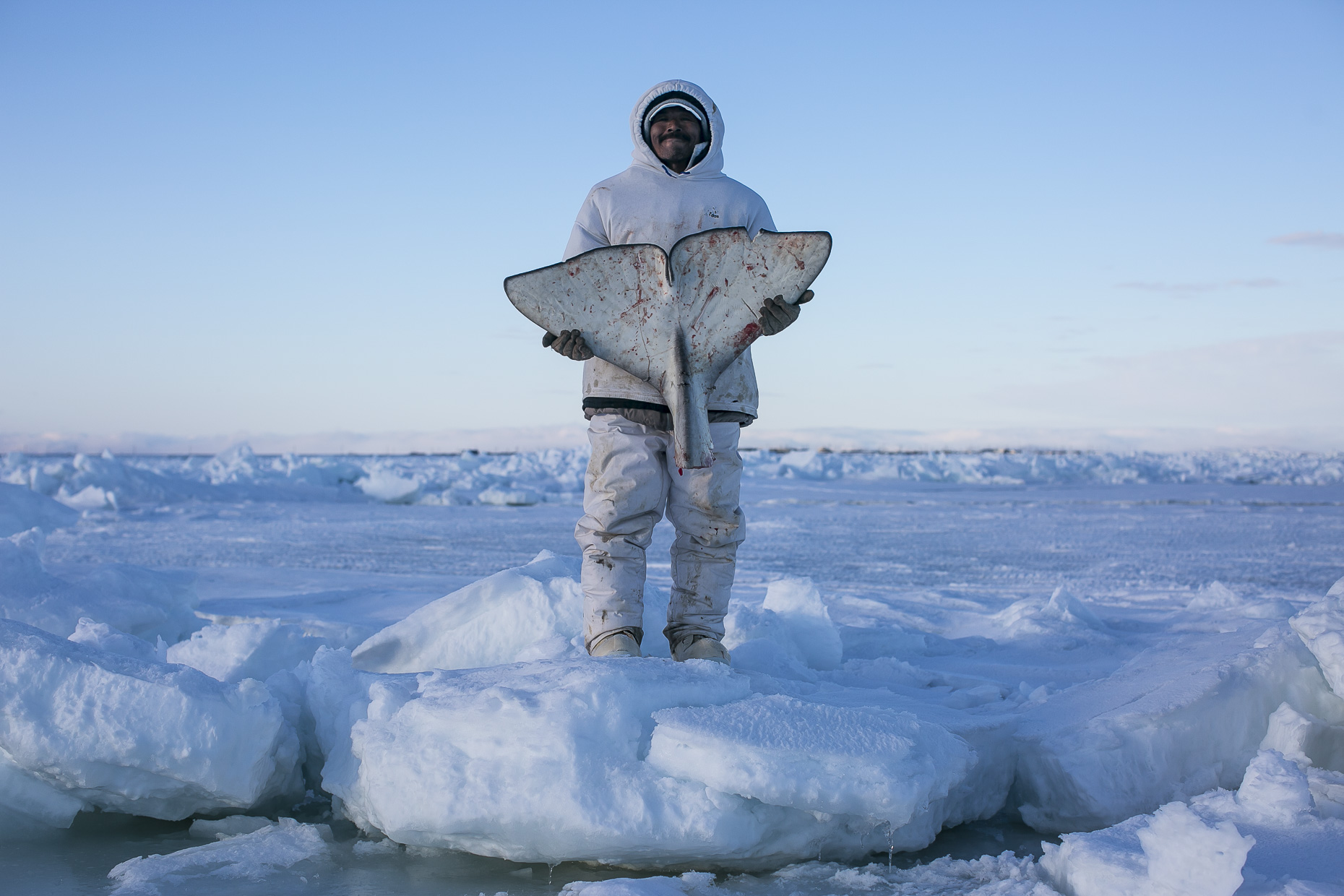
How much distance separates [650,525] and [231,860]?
113 cm

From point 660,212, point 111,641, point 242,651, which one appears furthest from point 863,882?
point 111,641

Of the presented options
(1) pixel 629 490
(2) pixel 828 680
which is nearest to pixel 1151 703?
(2) pixel 828 680

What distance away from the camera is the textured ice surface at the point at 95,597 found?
113 inches

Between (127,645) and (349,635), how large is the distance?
2.69 feet

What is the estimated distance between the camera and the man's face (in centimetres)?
234

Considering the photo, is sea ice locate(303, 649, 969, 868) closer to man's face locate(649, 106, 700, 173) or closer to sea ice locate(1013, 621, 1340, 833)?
sea ice locate(1013, 621, 1340, 833)

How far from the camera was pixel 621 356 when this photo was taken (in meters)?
2.23

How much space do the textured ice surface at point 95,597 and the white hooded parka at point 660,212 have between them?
1.86m

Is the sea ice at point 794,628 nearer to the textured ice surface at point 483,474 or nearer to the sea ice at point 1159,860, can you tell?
the sea ice at point 1159,860

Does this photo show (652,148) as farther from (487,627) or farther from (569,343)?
(487,627)

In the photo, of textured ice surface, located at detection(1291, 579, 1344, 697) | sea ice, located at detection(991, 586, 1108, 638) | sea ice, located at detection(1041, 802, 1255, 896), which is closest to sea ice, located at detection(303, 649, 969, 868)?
sea ice, located at detection(1041, 802, 1255, 896)

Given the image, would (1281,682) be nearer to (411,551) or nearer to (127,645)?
(127,645)

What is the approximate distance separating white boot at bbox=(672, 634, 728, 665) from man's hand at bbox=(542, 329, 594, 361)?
0.77m

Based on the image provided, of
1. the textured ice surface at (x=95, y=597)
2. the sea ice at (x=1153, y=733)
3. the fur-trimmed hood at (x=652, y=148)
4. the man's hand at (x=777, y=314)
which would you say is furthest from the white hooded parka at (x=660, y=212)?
the textured ice surface at (x=95, y=597)
